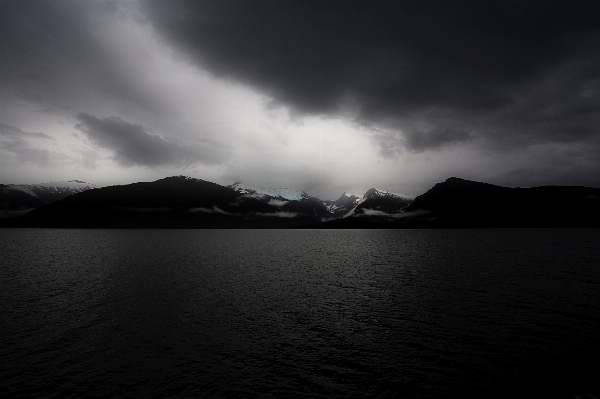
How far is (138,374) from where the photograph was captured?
1077 inches

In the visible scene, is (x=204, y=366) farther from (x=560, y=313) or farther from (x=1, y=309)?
(x=560, y=313)

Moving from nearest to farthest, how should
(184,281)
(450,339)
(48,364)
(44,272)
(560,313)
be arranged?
(48,364) < (450,339) < (560,313) < (184,281) < (44,272)

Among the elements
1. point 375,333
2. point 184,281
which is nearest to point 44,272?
point 184,281

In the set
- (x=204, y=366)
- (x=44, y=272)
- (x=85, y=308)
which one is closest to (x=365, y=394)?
(x=204, y=366)

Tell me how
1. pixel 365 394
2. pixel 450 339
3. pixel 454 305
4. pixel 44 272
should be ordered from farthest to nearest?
pixel 44 272 < pixel 454 305 < pixel 450 339 < pixel 365 394

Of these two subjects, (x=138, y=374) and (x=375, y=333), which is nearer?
(x=138, y=374)

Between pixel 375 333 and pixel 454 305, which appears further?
pixel 454 305

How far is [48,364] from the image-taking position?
94.1 ft

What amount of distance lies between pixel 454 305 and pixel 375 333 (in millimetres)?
18791

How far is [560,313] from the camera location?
145ft

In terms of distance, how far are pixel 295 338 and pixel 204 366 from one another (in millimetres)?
10455

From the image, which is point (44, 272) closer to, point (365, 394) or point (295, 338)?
point (295, 338)

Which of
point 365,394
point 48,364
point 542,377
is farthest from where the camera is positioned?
point 48,364

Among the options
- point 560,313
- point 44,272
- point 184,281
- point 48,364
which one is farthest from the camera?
point 44,272
